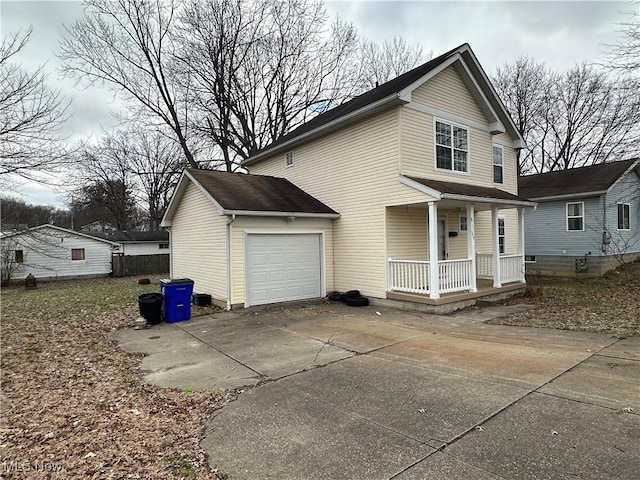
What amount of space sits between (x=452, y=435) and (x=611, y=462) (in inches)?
46.8

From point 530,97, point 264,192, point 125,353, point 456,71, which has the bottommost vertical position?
point 125,353

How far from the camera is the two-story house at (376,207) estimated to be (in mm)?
10219

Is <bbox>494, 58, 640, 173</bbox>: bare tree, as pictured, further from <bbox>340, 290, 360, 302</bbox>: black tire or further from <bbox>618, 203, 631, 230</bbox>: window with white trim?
<bbox>340, 290, 360, 302</bbox>: black tire

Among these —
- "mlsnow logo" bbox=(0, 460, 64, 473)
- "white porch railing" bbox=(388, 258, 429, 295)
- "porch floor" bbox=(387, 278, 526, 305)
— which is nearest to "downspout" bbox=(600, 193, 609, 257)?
"porch floor" bbox=(387, 278, 526, 305)

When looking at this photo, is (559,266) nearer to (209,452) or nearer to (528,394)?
(528,394)

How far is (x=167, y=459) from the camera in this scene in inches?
122

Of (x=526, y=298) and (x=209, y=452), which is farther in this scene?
(x=526, y=298)

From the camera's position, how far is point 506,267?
12.2 m

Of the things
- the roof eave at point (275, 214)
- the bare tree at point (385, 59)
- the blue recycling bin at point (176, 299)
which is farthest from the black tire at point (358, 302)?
the bare tree at point (385, 59)

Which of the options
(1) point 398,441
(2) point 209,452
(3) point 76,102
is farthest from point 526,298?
(3) point 76,102

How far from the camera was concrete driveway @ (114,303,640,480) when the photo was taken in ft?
9.73

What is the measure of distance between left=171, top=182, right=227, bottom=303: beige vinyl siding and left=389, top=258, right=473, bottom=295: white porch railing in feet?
16.3

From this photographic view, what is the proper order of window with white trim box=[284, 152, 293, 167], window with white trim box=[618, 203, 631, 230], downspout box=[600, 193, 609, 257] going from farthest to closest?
window with white trim box=[618, 203, 631, 230] → downspout box=[600, 193, 609, 257] → window with white trim box=[284, 152, 293, 167]

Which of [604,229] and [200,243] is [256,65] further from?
[604,229]
